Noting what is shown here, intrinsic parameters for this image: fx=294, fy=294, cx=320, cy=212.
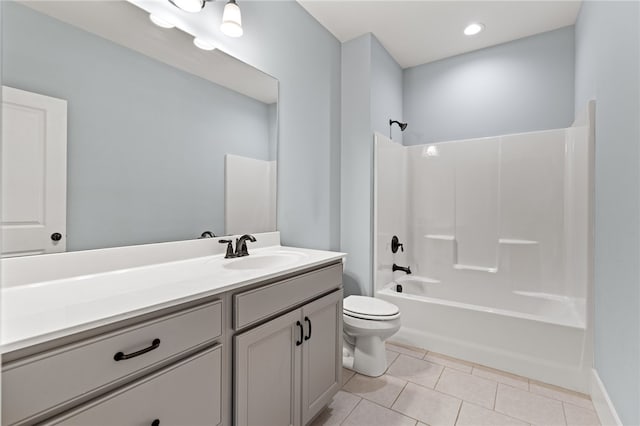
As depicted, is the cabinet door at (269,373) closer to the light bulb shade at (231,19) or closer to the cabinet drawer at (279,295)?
the cabinet drawer at (279,295)

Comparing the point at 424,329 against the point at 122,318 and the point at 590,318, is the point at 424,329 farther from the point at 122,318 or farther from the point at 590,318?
the point at 122,318

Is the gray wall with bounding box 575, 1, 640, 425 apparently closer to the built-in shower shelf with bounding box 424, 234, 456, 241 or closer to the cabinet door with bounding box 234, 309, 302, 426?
the built-in shower shelf with bounding box 424, 234, 456, 241

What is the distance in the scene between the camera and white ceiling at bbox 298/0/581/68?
7.27ft

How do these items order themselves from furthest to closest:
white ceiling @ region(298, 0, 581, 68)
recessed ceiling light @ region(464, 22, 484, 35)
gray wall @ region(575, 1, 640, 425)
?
recessed ceiling light @ region(464, 22, 484, 35) < white ceiling @ region(298, 0, 581, 68) < gray wall @ region(575, 1, 640, 425)

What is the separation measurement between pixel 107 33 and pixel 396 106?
101 inches

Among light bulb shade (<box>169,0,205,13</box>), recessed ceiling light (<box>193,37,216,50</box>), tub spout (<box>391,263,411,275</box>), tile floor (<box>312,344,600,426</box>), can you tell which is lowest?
tile floor (<box>312,344,600,426</box>)

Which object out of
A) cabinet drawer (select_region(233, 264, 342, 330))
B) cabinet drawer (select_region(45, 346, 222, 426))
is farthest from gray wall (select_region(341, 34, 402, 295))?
cabinet drawer (select_region(45, 346, 222, 426))

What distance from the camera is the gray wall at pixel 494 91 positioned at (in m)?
2.58

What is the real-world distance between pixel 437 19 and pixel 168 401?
2964 mm

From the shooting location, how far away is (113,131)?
1.25 metres

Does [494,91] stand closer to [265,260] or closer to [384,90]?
[384,90]

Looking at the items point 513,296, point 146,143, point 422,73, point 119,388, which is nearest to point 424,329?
point 513,296

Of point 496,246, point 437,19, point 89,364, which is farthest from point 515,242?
point 89,364

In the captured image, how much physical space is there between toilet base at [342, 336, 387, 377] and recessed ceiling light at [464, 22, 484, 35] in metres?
2.62
